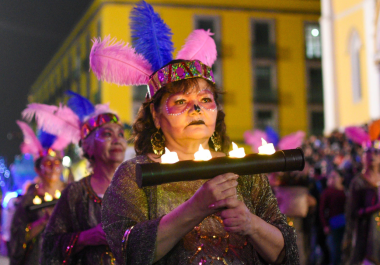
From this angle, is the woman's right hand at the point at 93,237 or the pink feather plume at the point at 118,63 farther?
the woman's right hand at the point at 93,237

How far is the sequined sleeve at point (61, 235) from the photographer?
372cm

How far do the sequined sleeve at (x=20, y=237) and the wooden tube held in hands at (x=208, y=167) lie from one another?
3.60m

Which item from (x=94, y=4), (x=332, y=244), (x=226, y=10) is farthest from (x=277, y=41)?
(x=332, y=244)

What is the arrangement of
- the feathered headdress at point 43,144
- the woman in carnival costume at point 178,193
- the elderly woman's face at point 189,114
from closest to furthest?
the woman in carnival costume at point 178,193
the elderly woman's face at point 189,114
the feathered headdress at point 43,144

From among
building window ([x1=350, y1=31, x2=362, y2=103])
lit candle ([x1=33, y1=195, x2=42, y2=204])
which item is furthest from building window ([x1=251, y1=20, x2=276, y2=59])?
lit candle ([x1=33, y1=195, x2=42, y2=204])

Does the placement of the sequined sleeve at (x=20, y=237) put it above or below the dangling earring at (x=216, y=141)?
below

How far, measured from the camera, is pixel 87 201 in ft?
→ 13.1

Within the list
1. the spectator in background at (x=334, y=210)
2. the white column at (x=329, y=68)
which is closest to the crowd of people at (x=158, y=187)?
the spectator in background at (x=334, y=210)

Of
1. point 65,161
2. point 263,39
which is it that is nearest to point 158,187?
point 65,161

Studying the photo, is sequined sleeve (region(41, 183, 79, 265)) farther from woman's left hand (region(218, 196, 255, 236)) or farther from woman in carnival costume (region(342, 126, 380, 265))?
woman in carnival costume (region(342, 126, 380, 265))

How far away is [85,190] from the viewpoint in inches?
161

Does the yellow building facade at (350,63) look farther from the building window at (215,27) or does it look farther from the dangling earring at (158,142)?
the dangling earring at (158,142)

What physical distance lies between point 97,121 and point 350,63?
1422 cm

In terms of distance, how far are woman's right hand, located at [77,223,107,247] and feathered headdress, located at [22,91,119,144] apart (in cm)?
111
